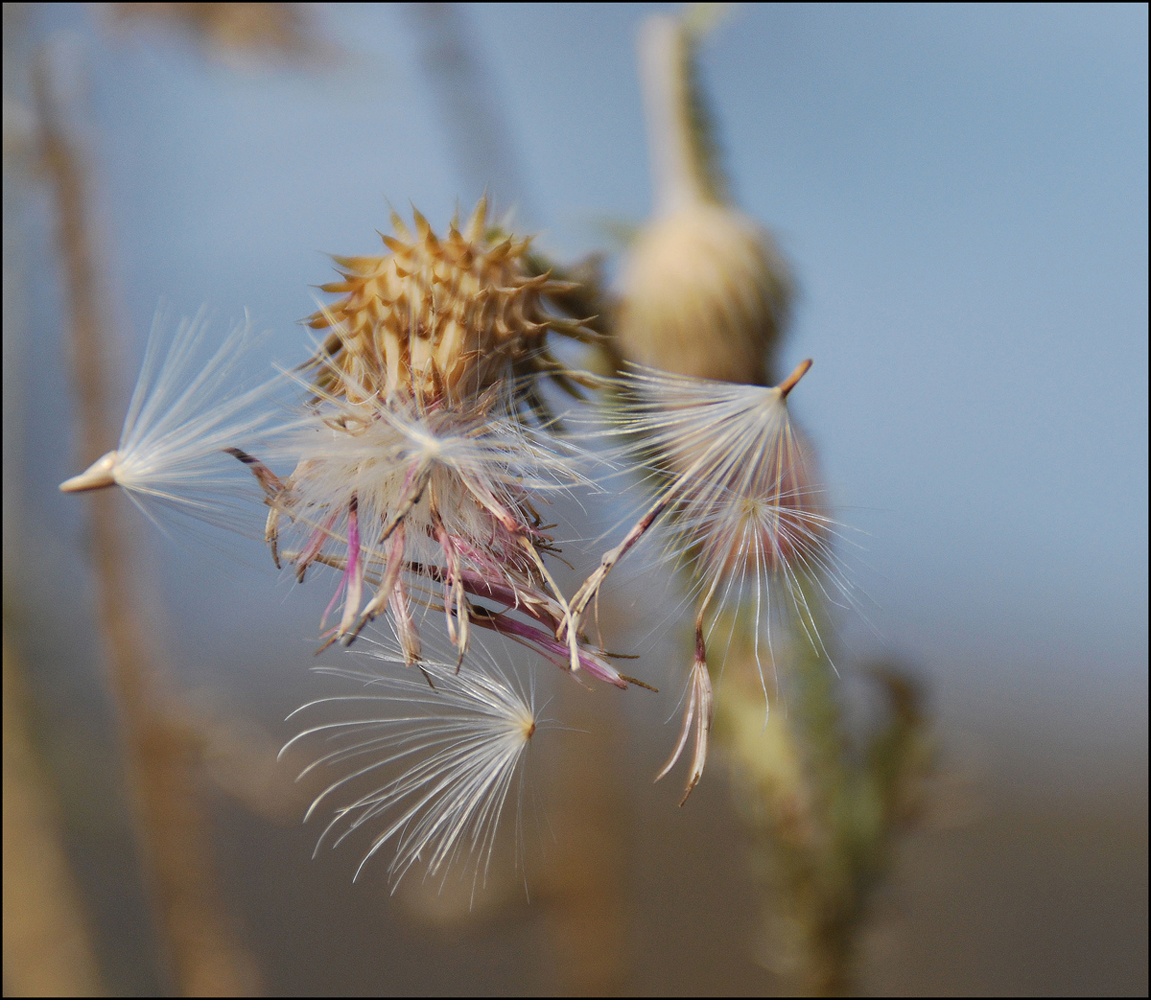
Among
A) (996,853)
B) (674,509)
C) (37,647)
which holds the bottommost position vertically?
(996,853)

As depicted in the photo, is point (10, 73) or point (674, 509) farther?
point (10, 73)

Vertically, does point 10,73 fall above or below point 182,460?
above

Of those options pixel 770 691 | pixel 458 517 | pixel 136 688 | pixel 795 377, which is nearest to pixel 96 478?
pixel 458 517

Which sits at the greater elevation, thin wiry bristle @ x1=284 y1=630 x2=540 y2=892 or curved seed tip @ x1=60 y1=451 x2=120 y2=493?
curved seed tip @ x1=60 y1=451 x2=120 y2=493

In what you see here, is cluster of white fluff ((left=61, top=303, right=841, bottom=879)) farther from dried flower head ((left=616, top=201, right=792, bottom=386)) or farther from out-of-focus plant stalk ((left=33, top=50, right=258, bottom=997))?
out-of-focus plant stalk ((left=33, top=50, right=258, bottom=997))

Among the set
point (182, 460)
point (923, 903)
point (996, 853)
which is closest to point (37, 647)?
point (182, 460)

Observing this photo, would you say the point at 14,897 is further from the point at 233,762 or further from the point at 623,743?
the point at 623,743

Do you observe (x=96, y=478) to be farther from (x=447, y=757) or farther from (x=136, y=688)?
(x=136, y=688)

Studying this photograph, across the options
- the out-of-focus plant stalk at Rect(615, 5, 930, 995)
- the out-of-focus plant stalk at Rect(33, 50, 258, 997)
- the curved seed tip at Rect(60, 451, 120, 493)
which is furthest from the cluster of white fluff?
the out-of-focus plant stalk at Rect(33, 50, 258, 997)
